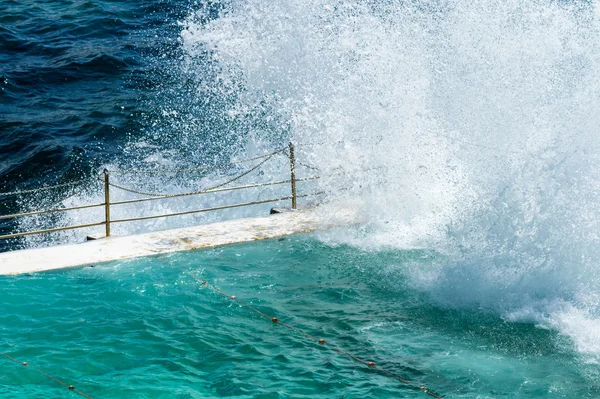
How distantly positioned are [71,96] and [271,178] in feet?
26.5

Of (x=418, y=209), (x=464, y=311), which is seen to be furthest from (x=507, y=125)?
(x=464, y=311)

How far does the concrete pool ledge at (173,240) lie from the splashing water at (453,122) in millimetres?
662

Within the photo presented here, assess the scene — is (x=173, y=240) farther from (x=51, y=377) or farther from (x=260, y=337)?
(x=51, y=377)

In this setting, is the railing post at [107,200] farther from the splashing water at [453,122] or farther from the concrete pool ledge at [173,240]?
the splashing water at [453,122]

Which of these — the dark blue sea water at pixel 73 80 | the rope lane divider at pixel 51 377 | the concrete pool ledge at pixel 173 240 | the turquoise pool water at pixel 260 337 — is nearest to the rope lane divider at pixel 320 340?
the turquoise pool water at pixel 260 337

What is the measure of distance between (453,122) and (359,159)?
1602 mm

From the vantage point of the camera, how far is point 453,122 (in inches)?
501

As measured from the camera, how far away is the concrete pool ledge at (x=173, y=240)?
384 inches

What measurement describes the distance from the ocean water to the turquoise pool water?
0.03 m

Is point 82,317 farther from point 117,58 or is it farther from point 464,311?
point 117,58

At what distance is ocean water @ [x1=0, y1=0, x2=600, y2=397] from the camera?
7504mm

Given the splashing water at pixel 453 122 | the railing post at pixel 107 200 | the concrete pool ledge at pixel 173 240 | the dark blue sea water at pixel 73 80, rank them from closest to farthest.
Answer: the splashing water at pixel 453 122, the concrete pool ledge at pixel 173 240, the railing post at pixel 107 200, the dark blue sea water at pixel 73 80

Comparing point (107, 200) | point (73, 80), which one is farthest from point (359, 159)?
point (73, 80)

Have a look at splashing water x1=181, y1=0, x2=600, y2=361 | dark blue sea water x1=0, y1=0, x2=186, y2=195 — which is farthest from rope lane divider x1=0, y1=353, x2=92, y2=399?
dark blue sea water x1=0, y1=0, x2=186, y2=195
